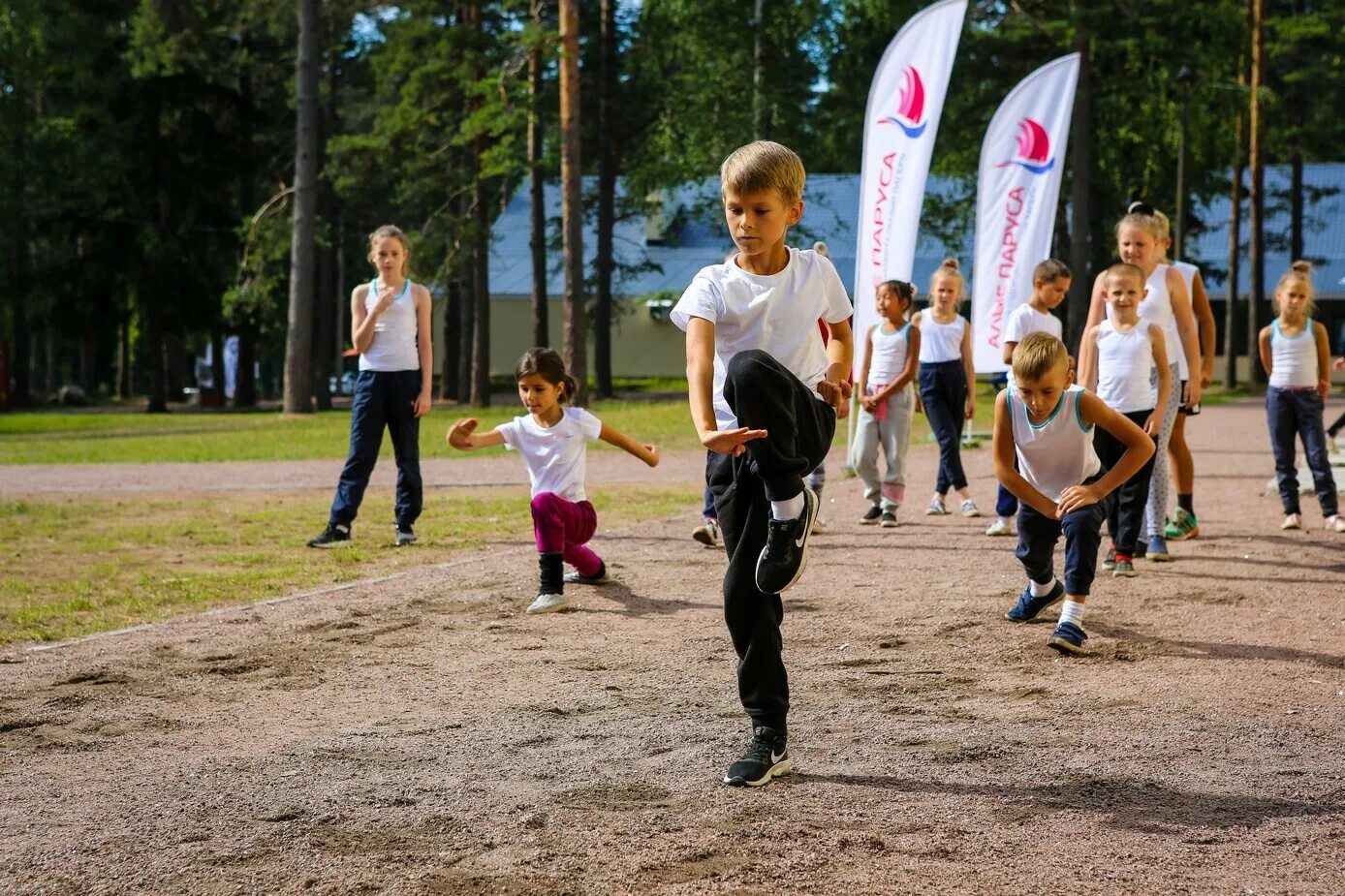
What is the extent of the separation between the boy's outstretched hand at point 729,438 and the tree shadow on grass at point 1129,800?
101 cm

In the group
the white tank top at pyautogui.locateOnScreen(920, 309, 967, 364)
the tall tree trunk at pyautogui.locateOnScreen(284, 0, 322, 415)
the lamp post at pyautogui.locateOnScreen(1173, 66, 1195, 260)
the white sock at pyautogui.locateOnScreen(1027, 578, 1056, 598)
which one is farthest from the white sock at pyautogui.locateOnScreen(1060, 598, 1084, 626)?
the lamp post at pyautogui.locateOnScreen(1173, 66, 1195, 260)

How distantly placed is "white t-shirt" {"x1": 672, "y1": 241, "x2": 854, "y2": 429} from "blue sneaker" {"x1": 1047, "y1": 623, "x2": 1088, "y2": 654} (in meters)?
2.20

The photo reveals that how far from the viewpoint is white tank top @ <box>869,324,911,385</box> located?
428 inches

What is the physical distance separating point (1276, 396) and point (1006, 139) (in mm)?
9224

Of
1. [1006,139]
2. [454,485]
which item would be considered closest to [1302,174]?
[1006,139]

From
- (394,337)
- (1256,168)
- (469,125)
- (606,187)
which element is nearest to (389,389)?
(394,337)

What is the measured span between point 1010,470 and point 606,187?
32939 mm

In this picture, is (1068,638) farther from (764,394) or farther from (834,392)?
(764,394)

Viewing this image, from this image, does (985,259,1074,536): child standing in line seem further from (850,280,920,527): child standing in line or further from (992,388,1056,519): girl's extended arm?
(992,388,1056,519): girl's extended arm

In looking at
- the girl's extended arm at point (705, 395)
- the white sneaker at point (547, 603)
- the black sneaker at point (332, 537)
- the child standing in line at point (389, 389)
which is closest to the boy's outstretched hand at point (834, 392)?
the girl's extended arm at point (705, 395)

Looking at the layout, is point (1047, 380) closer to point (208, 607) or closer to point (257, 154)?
point (208, 607)

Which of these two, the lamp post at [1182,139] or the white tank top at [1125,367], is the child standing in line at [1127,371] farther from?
the lamp post at [1182,139]

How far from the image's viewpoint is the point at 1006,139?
19.3m

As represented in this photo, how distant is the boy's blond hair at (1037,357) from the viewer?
631 centimetres
